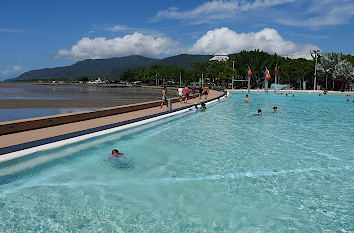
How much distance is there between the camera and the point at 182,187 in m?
7.72

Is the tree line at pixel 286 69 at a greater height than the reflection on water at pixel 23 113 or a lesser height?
greater

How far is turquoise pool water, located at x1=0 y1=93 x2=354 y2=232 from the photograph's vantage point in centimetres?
585

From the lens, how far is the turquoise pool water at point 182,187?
585cm

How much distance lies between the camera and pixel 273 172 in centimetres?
891

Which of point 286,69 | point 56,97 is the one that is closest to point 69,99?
point 56,97

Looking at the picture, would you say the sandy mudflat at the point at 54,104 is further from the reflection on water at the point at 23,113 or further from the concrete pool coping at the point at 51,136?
the concrete pool coping at the point at 51,136

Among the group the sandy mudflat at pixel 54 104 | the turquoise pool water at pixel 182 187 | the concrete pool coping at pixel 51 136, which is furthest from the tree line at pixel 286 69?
the concrete pool coping at pixel 51 136

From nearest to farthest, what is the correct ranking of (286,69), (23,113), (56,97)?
1. (23,113)
2. (56,97)
3. (286,69)

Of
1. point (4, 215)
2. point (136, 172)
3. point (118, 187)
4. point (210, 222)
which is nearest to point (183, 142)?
point (136, 172)

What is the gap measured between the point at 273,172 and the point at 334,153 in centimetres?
398

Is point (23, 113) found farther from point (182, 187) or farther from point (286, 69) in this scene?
point (286, 69)

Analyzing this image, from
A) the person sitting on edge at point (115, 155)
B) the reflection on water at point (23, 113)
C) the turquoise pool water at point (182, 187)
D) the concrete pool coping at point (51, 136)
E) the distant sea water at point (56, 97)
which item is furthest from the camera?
the distant sea water at point (56, 97)

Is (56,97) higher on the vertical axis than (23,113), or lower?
higher

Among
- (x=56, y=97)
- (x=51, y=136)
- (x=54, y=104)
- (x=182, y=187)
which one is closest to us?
(x=182, y=187)
